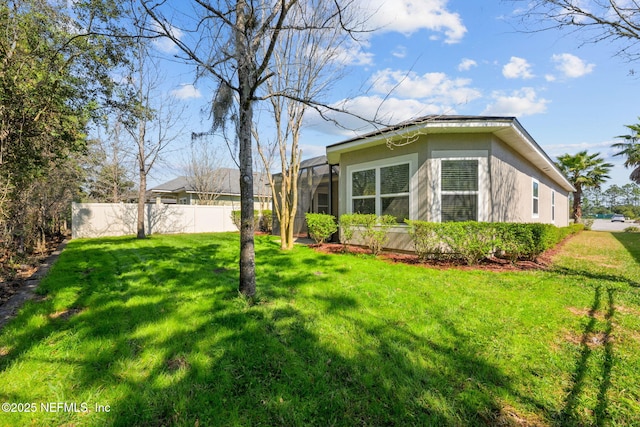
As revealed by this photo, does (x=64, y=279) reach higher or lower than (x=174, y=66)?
lower

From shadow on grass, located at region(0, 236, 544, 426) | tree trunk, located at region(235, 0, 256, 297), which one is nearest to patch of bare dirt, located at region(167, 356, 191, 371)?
shadow on grass, located at region(0, 236, 544, 426)

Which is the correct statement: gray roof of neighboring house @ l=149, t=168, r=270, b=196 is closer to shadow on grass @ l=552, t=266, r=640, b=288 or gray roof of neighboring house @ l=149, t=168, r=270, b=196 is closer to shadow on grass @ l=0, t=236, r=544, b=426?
shadow on grass @ l=0, t=236, r=544, b=426

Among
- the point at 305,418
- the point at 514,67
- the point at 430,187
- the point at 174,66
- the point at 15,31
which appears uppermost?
the point at 514,67

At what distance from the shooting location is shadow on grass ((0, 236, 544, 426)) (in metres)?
1.79

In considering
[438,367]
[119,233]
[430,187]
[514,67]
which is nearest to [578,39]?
[514,67]

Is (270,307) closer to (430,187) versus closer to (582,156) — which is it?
(430,187)

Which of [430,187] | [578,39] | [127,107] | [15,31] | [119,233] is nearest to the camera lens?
[15,31]

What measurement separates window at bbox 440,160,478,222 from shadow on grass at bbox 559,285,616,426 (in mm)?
3327

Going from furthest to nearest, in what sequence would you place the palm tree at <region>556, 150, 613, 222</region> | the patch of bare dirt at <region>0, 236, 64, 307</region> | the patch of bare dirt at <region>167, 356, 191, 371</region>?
1. the palm tree at <region>556, 150, 613, 222</region>
2. the patch of bare dirt at <region>0, 236, 64, 307</region>
3. the patch of bare dirt at <region>167, 356, 191, 371</region>

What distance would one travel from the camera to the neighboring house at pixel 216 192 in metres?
19.5

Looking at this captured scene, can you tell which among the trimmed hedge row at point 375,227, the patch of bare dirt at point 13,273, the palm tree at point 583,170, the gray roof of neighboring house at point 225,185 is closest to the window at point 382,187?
the trimmed hedge row at point 375,227

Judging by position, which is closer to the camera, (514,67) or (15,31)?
(15,31)

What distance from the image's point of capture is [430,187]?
6.87 metres

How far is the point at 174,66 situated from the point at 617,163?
3267 centimetres
